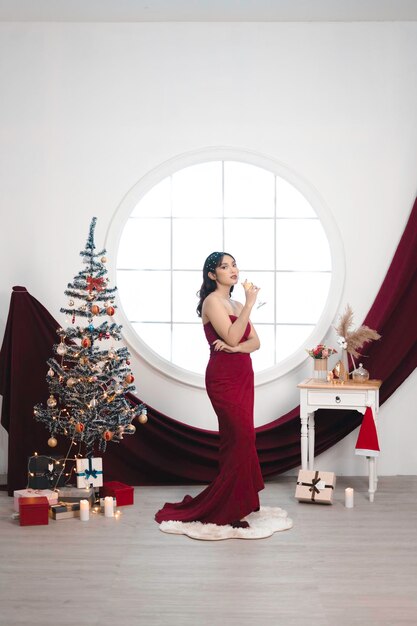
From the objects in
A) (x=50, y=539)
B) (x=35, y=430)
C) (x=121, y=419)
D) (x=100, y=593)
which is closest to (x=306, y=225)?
(x=121, y=419)

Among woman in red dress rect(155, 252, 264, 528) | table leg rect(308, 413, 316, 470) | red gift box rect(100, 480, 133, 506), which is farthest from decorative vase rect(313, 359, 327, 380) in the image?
red gift box rect(100, 480, 133, 506)

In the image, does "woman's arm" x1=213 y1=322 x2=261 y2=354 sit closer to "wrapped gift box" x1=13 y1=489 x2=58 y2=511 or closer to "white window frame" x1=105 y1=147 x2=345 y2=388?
"white window frame" x1=105 y1=147 x2=345 y2=388

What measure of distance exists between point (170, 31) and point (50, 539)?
11.9 feet

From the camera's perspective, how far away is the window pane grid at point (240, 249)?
19.3 feet

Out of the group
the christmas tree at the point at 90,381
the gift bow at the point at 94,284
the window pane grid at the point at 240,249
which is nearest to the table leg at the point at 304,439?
the window pane grid at the point at 240,249

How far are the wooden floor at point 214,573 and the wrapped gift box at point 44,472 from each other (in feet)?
0.85

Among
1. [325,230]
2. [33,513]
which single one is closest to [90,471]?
[33,513]

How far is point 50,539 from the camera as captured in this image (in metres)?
4.33

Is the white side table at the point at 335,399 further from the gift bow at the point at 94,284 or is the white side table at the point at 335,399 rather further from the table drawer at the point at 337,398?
the gift bow at the point at 94,284

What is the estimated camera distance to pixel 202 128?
577cm

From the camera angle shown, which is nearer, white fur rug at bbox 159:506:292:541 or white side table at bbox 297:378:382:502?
white fur rug at bbox 159:506:292:541

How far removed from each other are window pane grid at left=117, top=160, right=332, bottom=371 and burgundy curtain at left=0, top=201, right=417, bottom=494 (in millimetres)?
484

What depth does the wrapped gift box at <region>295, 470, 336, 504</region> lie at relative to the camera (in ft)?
16.3

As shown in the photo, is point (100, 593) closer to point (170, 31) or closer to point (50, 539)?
point (50, 539)
